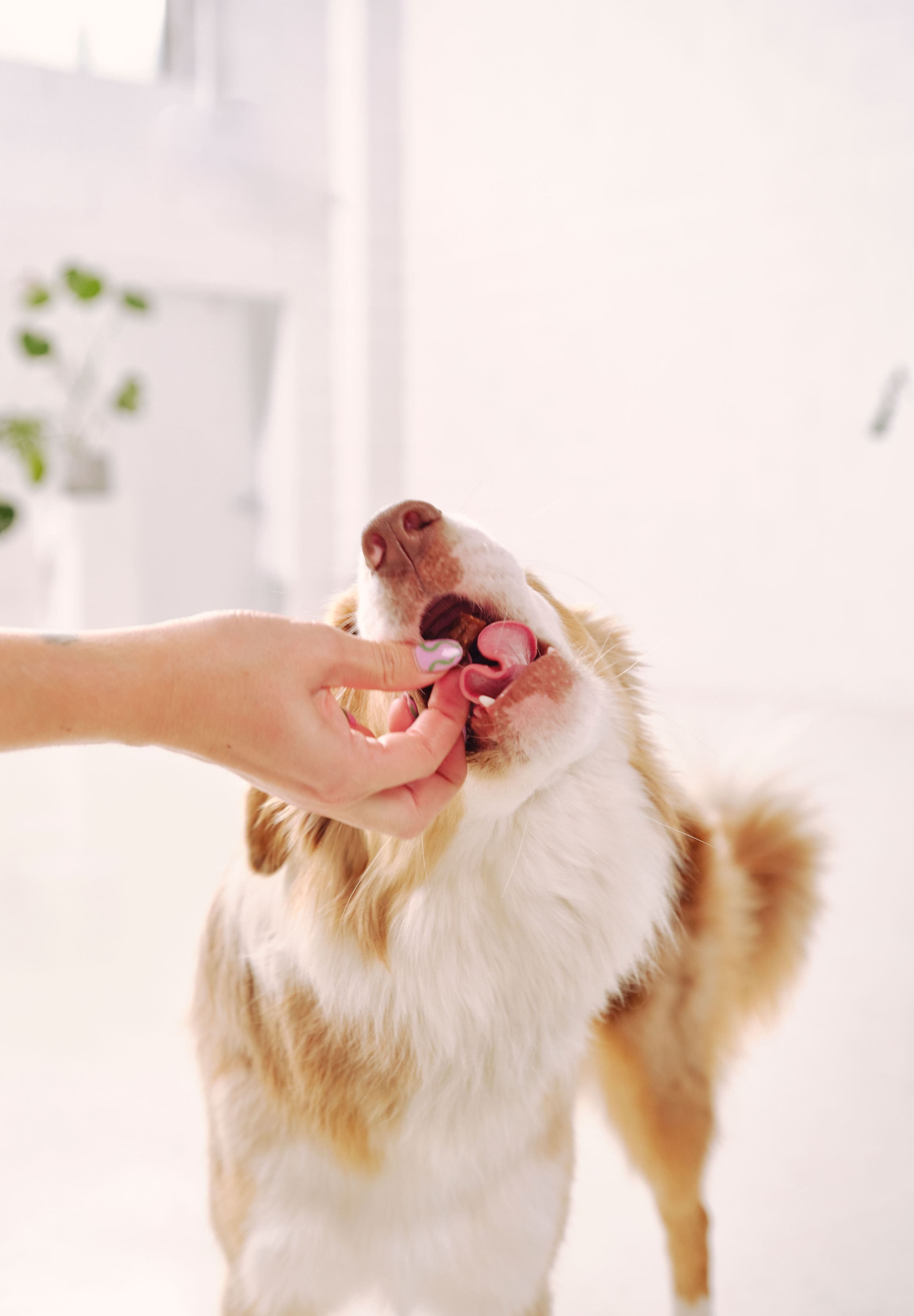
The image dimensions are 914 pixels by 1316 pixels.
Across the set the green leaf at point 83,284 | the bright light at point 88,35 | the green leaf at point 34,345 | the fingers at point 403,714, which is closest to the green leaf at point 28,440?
the green leaf at point 34,345

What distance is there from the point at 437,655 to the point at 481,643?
66mm

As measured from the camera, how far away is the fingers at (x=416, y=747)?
0.67 meters

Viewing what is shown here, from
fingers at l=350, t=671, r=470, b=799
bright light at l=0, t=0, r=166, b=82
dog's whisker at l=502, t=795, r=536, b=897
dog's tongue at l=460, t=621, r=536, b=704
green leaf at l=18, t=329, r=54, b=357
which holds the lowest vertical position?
dog's whisker at l=502, t=795, r=536, b=897

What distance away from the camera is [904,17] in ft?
9.67

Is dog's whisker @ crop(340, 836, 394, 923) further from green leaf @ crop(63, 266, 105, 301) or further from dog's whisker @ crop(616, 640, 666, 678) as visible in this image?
green leaf @ crop(63, 266, 105, 301)

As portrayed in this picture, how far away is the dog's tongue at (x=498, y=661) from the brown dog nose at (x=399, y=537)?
0.08 m

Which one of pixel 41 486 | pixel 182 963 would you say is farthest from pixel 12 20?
pixel 182 963

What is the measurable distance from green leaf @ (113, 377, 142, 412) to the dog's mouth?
441 centimetres

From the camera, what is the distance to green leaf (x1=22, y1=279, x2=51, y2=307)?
446 centimetres

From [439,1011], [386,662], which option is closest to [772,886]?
[439,1011]

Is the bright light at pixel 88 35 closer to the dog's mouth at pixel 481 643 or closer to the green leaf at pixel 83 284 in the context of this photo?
the green leaf at pixel 83 284

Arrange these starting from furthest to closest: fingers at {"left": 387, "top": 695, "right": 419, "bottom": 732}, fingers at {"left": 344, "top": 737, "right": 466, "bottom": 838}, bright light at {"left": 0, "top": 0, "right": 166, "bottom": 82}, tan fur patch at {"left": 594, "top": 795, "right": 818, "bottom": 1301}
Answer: bright light at {"left": 0, "top": 0, "right": 166, "bottom": 82} < tan fur patch at {"left": 594, "top": 795, "right": 818, "bottom": 1301} < fingers at {"left": 387, "top": 695, "right": 419, "bottom": 732} < fingers at {"left": 344, "top": 737, "right": 466, "bottom": 838}

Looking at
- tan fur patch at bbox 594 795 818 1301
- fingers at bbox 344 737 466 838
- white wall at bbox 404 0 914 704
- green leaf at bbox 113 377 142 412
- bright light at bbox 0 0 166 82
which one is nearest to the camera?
fingers at bbox 344 737 466 838

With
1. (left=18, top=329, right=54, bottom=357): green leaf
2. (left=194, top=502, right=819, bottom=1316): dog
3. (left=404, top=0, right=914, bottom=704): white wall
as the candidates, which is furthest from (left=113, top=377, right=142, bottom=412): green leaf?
(left=194, top=502, right=819, bottom=1316): dog
